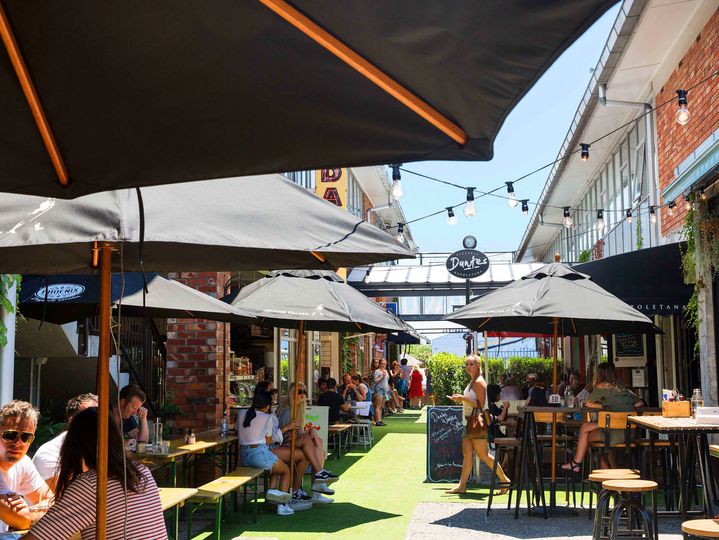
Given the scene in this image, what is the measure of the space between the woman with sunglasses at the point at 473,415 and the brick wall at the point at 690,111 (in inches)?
145

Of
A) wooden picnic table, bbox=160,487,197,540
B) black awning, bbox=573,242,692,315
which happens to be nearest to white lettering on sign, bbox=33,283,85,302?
wooden picnic table, bbox=160,487,197,540

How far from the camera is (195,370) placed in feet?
37.0

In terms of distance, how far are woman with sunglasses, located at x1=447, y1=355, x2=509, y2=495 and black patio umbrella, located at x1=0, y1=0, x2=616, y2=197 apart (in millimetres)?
8157

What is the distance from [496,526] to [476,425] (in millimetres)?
2098

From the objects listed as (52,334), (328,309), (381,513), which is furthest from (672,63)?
(52,334)

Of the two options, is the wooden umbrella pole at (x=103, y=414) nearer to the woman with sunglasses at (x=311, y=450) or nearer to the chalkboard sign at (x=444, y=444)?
the woman with sunglasses at (x=311, y=450)

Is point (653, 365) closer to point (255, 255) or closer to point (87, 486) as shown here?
point (255, 255)

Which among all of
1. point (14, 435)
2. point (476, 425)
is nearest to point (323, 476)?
point (476, 425)

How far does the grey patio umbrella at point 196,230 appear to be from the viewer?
329cm

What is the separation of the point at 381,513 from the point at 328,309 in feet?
7.38

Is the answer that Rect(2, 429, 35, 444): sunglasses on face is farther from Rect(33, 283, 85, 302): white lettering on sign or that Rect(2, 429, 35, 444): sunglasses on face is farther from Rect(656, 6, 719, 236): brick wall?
Rect(656, 6, 719, 236): brick wall

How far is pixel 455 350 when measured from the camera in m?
46.2

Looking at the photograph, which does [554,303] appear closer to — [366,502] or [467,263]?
[366,502]

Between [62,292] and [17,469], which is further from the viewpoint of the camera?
[62,292]
